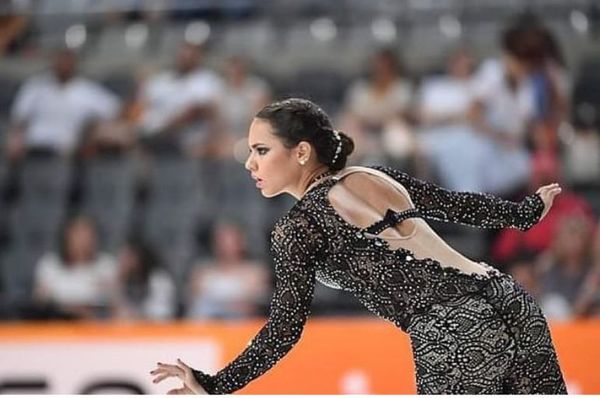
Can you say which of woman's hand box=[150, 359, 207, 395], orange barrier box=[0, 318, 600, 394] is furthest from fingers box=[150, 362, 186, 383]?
orange barrier box=[0, 318, 600, 394]

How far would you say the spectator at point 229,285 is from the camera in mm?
5070

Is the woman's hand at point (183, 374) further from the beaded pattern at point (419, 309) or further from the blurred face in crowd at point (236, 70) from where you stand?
the blurred face in crowd at point (236, 70)

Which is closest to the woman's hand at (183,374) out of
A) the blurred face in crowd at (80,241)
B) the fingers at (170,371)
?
the fingers at (170,371)

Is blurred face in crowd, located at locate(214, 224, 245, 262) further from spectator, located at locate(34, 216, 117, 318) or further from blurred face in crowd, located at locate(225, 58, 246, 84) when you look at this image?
blurred face in crowd, located at locate(225, 58, 246, 84)

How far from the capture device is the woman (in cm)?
227

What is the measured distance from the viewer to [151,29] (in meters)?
6.38

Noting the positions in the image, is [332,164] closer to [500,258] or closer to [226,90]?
[500,258]

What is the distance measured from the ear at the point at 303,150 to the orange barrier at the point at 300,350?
1.95 m

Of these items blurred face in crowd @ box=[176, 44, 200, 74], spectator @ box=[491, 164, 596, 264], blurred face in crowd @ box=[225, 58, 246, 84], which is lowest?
spectator @ box=[491, 164, 596, 264]

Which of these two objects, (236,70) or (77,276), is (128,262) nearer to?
(77,276)

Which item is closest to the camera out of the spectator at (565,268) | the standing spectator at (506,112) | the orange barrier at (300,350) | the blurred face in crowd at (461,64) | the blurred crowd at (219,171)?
the orange barrier at (300,350)

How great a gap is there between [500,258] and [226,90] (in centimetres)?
183

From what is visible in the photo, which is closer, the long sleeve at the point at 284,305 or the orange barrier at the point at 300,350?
the long sleeve at the point at 284,305

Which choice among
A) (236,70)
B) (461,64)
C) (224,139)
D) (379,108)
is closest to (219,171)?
(224,139)
